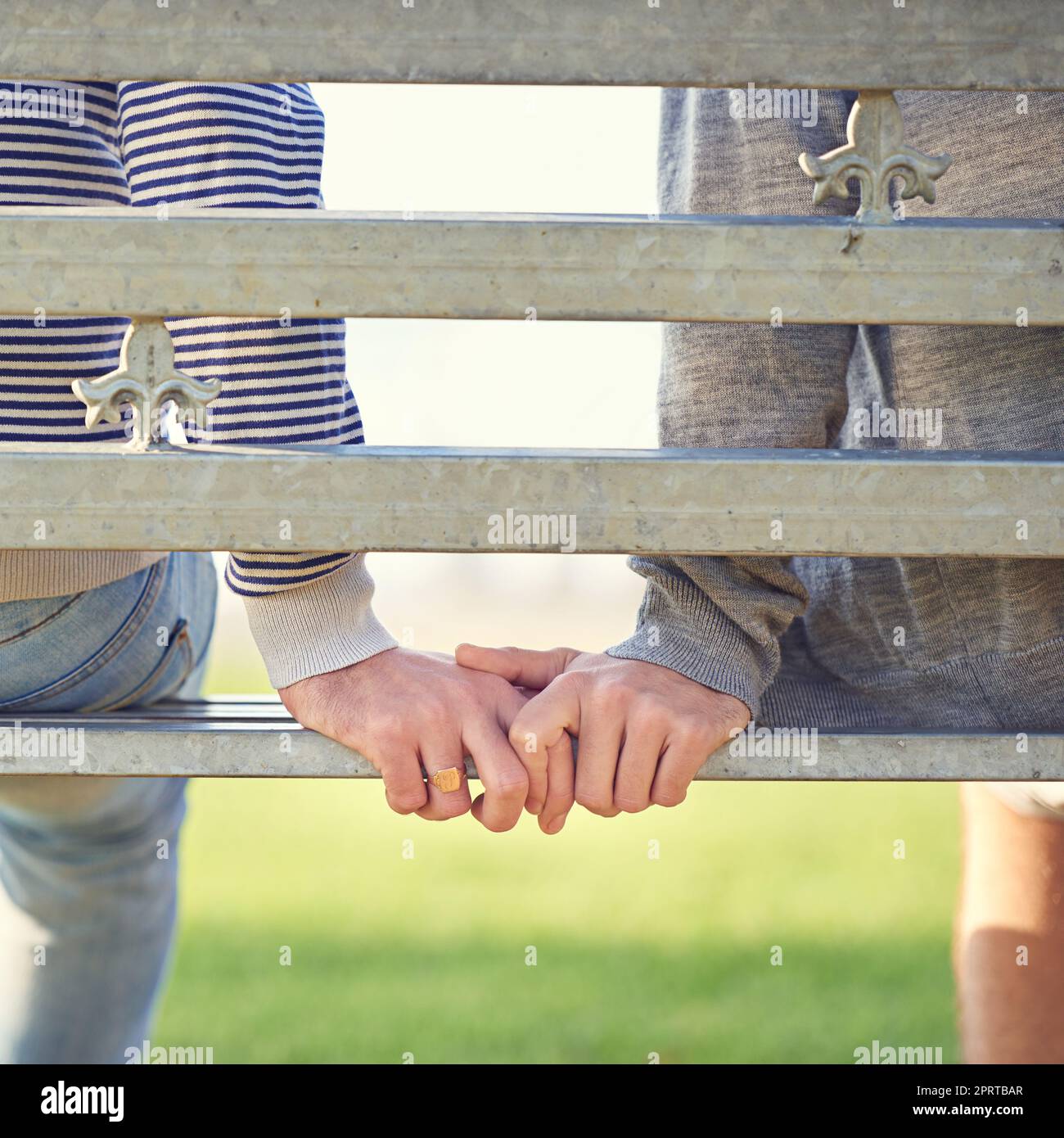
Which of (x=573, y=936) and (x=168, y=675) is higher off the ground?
(x=573, y=936)

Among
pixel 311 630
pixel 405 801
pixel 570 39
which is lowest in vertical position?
pixel 405 801

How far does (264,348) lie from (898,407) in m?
0.58

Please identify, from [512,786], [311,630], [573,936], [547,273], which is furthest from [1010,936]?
[573,936]

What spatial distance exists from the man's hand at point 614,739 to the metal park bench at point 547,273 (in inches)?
6.8

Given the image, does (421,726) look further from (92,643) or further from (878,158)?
(878,158)

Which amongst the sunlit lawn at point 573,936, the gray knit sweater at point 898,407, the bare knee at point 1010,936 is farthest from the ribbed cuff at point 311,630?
the sunlit lawn at point 573,936

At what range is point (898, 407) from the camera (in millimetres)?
1154

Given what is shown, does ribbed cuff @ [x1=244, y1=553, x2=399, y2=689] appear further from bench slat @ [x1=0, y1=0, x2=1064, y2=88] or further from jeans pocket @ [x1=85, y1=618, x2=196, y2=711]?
bench slat @ [x1=0, y1=0, x2=1064, y2=88]

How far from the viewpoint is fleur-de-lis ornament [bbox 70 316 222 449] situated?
0.77 m

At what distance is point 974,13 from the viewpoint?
2.41ft

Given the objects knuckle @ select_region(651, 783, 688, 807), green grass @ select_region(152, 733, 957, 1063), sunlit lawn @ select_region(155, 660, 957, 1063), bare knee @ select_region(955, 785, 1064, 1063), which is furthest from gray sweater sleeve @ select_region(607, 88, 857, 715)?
green grass @ select_region(152, 733, 957, 1063)

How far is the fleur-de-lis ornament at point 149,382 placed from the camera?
77 cm

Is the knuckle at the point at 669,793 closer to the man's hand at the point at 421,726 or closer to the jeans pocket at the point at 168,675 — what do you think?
Answer: the man's hand at the point at 421,726
